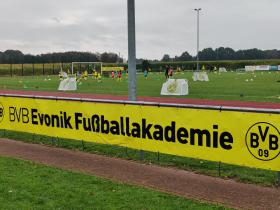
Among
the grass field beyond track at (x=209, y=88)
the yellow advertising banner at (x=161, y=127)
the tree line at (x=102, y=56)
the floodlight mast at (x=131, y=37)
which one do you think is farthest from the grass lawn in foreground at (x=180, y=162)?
the tree line at (x=102, y=56)

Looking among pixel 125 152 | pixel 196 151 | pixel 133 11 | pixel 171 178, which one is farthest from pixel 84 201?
pixel 133 11

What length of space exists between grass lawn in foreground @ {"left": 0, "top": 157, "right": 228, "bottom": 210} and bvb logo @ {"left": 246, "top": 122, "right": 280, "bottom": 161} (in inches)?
69.3

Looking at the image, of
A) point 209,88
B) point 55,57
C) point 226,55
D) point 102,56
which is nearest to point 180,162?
point 209,88

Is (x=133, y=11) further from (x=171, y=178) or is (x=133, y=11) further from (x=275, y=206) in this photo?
(x=275, y=206)

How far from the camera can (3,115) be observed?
13.4 metres

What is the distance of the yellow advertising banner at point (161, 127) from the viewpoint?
8117mm

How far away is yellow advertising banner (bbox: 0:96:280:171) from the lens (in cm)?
812

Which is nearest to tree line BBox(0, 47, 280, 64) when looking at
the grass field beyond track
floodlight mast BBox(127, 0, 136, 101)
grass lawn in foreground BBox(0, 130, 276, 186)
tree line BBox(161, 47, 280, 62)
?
tree line BBox(161, 47, 280, 62)

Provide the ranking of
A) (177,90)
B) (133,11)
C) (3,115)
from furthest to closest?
(177,90) → (3,115) → (133,11)

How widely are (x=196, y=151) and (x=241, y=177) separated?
975 mm

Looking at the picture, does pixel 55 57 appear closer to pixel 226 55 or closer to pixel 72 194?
pixel 226 55

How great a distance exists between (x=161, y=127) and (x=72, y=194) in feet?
9.35

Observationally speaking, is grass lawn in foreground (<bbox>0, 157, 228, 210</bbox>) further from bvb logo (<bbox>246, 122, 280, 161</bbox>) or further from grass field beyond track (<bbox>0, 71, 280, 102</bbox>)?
grass field beyond track (<bbox>0, 71, 280, 102</bbox>)

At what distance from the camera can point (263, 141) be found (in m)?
8.02
